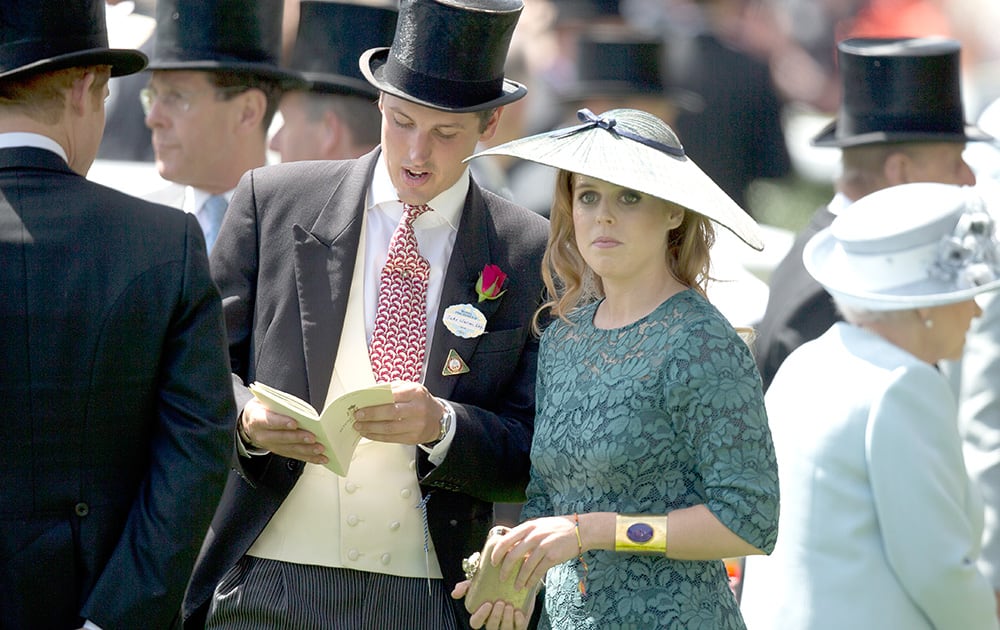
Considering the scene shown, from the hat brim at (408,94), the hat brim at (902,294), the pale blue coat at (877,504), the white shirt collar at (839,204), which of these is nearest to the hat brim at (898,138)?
the white shirt collar at (839,204)

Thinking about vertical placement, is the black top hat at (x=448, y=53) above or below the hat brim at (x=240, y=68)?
above

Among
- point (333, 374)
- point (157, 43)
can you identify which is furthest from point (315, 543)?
point (157, 43)

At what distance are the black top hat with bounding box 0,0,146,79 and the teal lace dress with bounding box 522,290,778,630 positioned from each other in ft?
4.29

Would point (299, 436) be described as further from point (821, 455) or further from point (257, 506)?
point (821, 455)

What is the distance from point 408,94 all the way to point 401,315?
576 mm

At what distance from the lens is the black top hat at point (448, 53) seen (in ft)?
13.5

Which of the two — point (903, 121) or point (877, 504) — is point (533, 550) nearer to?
point (877, 504)

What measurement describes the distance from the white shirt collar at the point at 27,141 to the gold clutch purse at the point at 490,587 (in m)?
1.29

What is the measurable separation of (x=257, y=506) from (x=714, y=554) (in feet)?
3.98

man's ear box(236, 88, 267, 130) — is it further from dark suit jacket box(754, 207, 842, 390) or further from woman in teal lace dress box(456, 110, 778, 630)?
woman in teal lace dress box(456, 110, 778, 630)

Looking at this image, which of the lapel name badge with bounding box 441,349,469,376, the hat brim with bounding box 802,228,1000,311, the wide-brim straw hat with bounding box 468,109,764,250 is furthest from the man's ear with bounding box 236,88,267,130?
the hat brim with bounding box 802,228,1000,311

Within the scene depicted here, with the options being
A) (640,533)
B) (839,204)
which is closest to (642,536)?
(640,533)

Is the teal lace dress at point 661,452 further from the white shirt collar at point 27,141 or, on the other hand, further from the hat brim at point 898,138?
the hat brim at point 898,138

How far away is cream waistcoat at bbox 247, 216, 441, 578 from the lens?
4.00 meters
